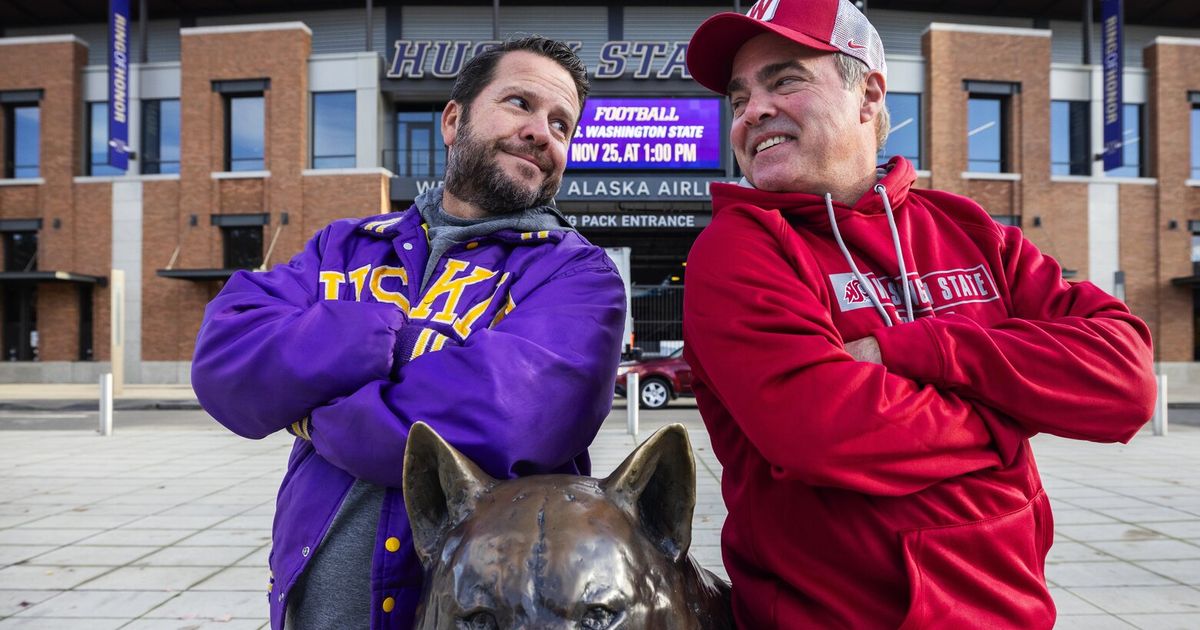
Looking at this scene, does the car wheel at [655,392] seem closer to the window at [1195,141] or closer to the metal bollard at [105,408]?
the metal bollard at [105,408]

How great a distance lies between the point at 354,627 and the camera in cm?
145

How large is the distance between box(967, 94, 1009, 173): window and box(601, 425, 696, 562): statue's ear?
24736 millimetres

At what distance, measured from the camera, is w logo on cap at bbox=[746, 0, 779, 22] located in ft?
4.71

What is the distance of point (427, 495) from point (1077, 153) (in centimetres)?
2693

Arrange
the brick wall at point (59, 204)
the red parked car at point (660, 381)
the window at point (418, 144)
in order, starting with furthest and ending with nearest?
the brick wall at point (59, 204) → the window at point (418, 144) → the red parked car at point (660, 381)

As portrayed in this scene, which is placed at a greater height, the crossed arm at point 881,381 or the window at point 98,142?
the window at point 98,142

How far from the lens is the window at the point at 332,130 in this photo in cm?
2205

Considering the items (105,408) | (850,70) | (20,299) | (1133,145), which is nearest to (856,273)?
(850,70)

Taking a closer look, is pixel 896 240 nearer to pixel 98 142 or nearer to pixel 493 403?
pixel 493 403

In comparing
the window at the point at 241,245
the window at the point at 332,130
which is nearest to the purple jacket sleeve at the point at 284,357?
the window at the point at 332,130

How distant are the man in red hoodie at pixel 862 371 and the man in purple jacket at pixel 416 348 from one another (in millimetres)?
302

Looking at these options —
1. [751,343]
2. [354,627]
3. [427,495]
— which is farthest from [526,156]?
[354,627]

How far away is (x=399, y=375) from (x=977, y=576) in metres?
1.05

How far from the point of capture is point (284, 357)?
1.33 metres
